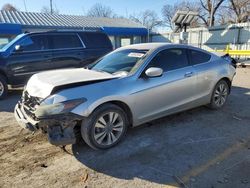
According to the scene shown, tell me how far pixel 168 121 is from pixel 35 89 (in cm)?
273

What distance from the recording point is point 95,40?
30.6ft

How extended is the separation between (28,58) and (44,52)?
1.87 ft

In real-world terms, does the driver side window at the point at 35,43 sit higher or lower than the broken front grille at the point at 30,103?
higher

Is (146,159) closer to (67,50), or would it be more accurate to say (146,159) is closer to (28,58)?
(28,58)

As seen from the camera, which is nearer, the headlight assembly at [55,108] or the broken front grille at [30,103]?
the headlight assembly at [55,108]

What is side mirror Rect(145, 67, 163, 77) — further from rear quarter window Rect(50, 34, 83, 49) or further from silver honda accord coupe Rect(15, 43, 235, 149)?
rear quarter window Rect(50, 34, 83, 49)

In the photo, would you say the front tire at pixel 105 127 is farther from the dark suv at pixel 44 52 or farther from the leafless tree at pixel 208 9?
the leafless tree at pixel 208 9

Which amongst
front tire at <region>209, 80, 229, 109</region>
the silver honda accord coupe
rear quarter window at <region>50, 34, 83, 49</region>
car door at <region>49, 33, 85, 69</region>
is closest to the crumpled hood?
the silver honda accord coupe

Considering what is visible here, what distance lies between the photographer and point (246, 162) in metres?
3.55

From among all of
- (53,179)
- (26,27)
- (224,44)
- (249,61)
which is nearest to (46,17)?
(26,27)

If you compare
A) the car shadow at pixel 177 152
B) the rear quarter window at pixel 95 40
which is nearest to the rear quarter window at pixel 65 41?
the rear quarter window at pixel 95 40

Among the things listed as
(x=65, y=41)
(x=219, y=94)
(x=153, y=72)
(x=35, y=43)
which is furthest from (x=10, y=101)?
(x=219, y=94)

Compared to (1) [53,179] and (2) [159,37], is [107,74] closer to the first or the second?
(1) [53,179]

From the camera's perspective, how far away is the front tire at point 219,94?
224 inches
